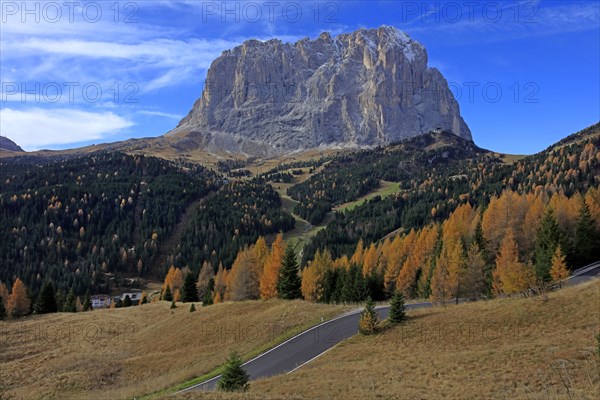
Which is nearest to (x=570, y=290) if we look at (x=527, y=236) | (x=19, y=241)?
(x=527, y=236)

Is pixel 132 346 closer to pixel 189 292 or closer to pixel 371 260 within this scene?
pixel 189 292

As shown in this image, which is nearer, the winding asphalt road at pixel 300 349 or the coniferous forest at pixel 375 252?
the winding asphalt road at pixel 300 349

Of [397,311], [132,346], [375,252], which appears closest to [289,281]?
[132,346]

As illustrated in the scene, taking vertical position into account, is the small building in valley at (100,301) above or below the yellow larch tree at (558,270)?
below

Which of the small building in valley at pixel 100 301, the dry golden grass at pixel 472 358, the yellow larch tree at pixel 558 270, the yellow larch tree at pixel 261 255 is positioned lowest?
the small building in valley at pixel 100 301

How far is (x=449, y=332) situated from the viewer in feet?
107

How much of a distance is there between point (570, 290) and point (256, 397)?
32.6 meters

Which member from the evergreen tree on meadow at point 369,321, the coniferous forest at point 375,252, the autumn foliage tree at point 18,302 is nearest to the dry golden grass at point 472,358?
the evergreen tree on meadow at point 369,321

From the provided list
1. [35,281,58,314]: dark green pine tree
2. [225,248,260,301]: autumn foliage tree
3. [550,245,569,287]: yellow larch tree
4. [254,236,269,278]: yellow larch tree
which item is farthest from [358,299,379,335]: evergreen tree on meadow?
[35,281,58,314]: dark green pine tree

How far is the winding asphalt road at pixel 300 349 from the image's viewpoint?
31.7 m

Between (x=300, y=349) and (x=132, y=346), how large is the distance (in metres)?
26.7

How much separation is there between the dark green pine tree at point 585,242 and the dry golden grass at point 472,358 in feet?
91.5

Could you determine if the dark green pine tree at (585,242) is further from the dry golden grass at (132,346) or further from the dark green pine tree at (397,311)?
the dry golden grass at (132,346)

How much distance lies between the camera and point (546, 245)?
5888cm
